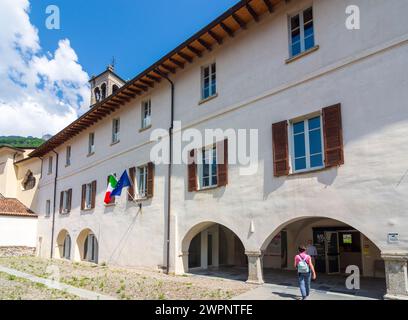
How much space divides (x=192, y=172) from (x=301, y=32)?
5.89m

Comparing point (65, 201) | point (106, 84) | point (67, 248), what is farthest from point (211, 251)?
point (106, 84)

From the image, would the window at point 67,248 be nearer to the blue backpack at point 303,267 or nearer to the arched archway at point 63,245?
the arched archway at point 63,245

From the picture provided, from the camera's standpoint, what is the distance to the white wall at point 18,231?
2533cm

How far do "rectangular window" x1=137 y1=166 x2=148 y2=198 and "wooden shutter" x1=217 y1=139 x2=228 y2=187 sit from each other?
16.1 ft

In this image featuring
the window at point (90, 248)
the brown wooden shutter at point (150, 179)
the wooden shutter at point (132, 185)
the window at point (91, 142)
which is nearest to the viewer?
the brown wooden shutter at point (150, 179)

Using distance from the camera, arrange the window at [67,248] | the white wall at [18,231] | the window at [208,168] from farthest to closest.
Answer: the white wall at [18,231], the window at [67,248], the window at [208,168]

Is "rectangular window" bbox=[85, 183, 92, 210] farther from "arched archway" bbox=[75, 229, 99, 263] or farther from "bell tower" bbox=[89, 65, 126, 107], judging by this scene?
"bell tower" bbox=[89, 65, 126, 107]

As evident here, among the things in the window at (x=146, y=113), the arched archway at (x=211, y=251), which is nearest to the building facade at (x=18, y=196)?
the window at (x=146, y=113)

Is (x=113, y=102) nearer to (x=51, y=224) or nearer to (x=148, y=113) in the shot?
(x=148, y=113)

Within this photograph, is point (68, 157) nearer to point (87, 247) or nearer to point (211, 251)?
point (87, 247)

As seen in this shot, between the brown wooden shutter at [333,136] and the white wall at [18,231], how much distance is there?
2414 centimetres

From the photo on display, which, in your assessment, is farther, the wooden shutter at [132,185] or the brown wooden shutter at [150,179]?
the wooden shutter at [132,185]

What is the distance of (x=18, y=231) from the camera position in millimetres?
25938
